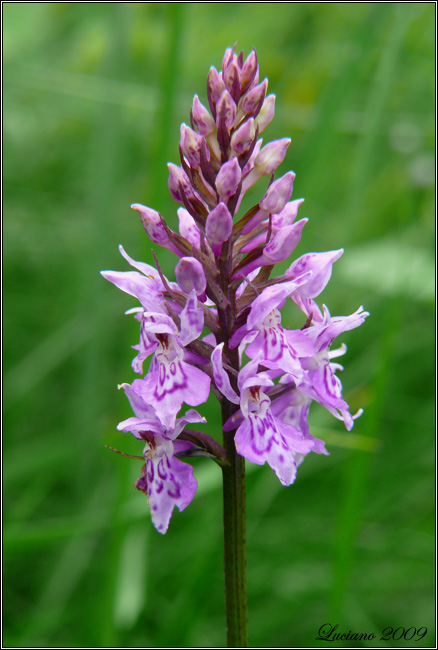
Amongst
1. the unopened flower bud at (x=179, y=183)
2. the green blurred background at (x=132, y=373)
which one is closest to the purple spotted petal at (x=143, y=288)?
the unopened flower bud at (x=179, y=183)

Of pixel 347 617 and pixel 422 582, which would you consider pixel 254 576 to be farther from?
pixel 422 582

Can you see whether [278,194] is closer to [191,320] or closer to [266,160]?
[266,160]

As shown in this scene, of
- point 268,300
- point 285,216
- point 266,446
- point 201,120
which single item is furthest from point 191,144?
point 266,446

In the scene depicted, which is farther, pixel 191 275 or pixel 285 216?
pixel 285 216

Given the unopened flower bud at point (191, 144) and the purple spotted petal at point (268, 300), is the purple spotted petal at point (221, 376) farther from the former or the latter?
the unopened flower bud at point (191, 144)

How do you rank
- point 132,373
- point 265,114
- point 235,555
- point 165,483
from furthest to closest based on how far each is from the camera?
point 132,373
point 265,114
point 165,483
point 235,555
